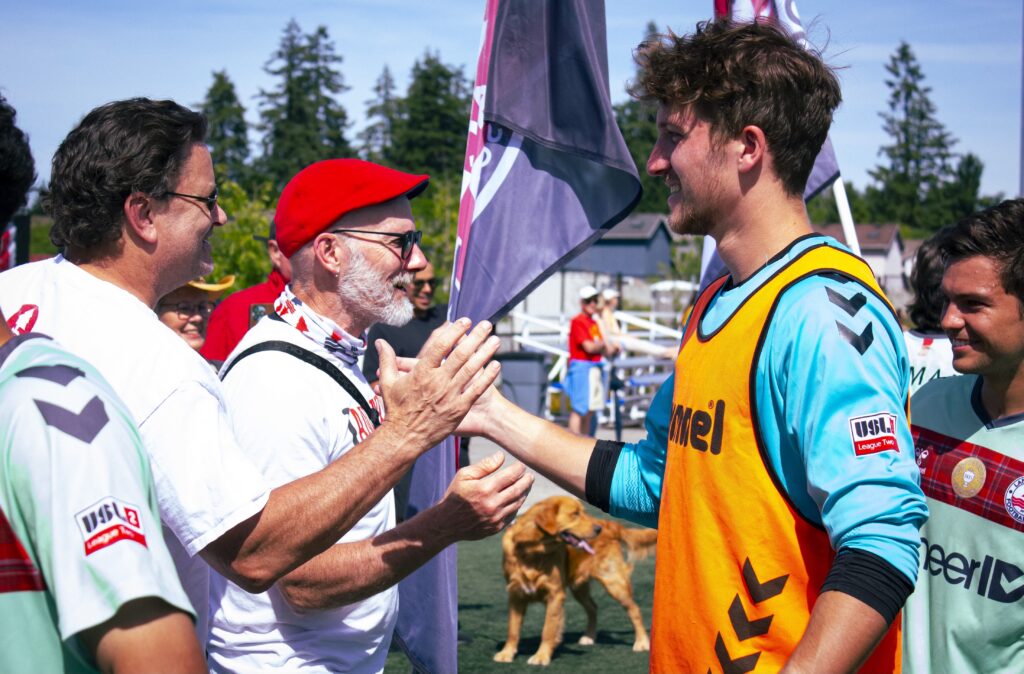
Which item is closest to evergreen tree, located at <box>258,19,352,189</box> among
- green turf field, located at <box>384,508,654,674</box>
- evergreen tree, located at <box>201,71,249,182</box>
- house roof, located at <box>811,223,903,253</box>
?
evergreen tree, located at <box>201,71,249,182</box>

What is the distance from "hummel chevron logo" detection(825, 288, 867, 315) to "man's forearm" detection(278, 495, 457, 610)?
117 centimetres

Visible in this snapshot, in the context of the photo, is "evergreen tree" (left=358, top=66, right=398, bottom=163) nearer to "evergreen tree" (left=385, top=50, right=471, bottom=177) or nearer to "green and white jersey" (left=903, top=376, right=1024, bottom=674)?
"evergreen tree" (left=385, top=50, right=471, bottom=177)

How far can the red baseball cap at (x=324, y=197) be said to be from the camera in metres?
3.30

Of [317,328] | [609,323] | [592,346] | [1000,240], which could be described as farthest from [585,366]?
[1000,240]

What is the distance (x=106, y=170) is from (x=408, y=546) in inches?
46.1

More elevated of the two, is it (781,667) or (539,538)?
(781,667)

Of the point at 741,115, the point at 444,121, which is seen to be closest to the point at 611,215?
the point at 741,115

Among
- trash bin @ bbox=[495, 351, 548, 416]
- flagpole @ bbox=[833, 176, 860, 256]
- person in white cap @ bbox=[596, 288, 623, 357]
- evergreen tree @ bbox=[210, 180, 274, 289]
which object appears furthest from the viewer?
trash bin @ bbox=[495, 351, 548, 416]

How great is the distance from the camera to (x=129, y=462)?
148 cm

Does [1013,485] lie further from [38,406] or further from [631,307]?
[631,307]

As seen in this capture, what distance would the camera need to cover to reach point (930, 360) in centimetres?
357

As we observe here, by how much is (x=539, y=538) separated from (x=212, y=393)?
511cm

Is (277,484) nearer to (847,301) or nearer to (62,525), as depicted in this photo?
(62,525)

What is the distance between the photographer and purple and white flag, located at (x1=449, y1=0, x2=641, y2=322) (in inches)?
153
